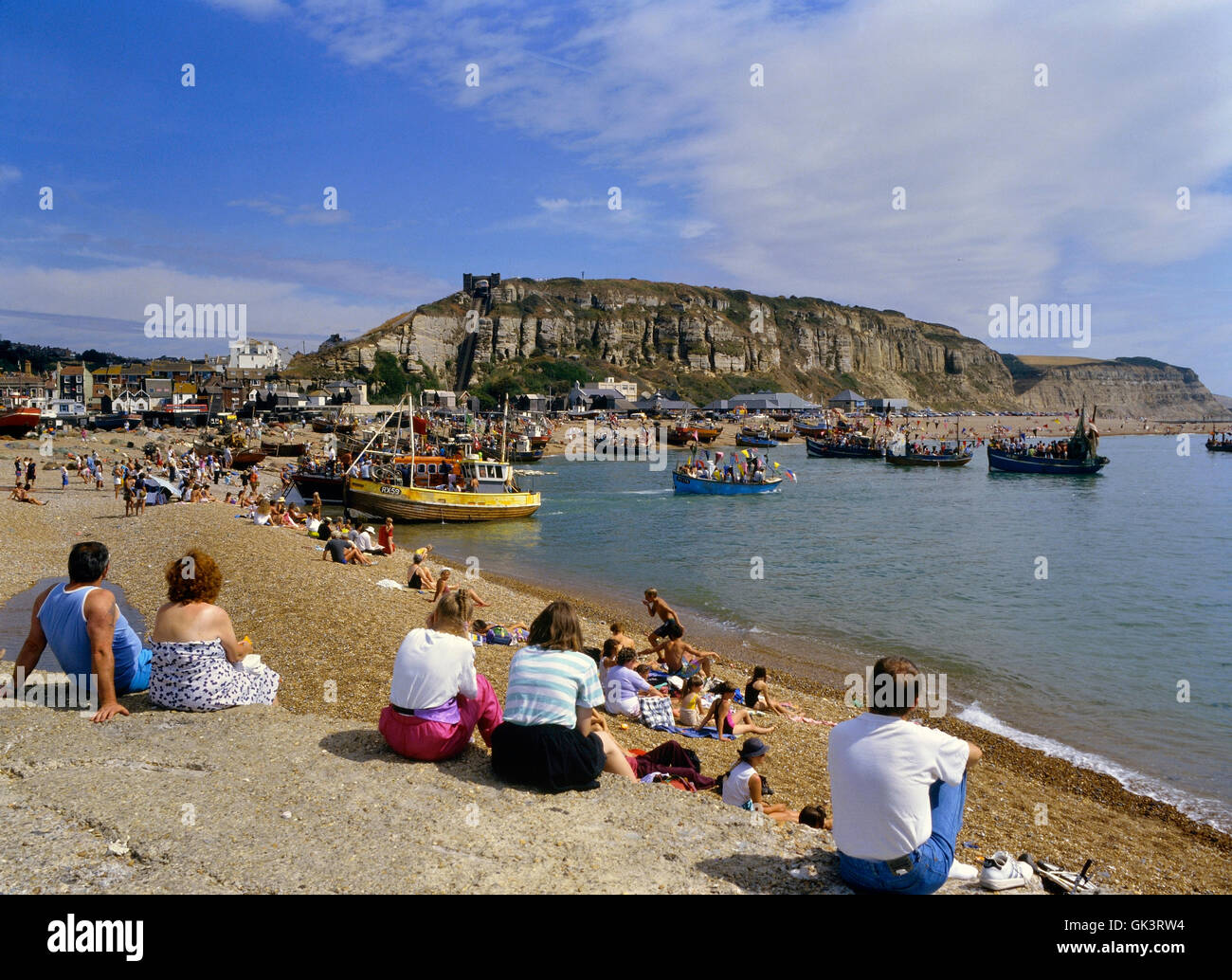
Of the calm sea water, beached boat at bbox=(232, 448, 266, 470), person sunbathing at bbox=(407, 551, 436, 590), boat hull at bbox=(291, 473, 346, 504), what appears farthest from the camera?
beached boat at bbox=(232, 448, 266, 470)

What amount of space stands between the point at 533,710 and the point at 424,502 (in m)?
29.2

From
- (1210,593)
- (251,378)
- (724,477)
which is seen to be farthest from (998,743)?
(251,378)

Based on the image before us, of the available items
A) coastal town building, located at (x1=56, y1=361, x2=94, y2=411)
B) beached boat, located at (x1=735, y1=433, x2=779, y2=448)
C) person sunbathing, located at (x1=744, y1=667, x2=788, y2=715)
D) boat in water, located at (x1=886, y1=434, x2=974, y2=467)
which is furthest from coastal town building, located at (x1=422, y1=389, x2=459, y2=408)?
person sunbathing, located at (x1=744, y1=667, x2=788, y2=715)

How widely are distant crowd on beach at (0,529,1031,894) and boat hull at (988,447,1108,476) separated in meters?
68.3

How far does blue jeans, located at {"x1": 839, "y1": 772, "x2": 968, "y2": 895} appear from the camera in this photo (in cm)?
400

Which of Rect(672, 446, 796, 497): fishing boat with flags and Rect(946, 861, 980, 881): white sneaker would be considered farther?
Rect(672, 446, 796, 497): fishing boat with flags

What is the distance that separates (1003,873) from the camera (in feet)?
14.7

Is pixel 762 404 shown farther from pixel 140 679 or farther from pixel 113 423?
pixel 140 679

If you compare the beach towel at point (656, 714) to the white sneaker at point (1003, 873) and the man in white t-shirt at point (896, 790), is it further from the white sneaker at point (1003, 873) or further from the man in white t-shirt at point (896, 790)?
the man in white t-shirt at point (896, 790)

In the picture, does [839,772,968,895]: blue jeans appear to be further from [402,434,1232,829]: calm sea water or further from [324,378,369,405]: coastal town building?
[324,378,369,405]: coastal town building

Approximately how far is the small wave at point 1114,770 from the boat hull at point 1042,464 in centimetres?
6133

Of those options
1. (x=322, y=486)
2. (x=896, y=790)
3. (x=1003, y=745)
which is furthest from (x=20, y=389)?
(x=896, y=790)

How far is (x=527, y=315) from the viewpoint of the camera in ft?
587
